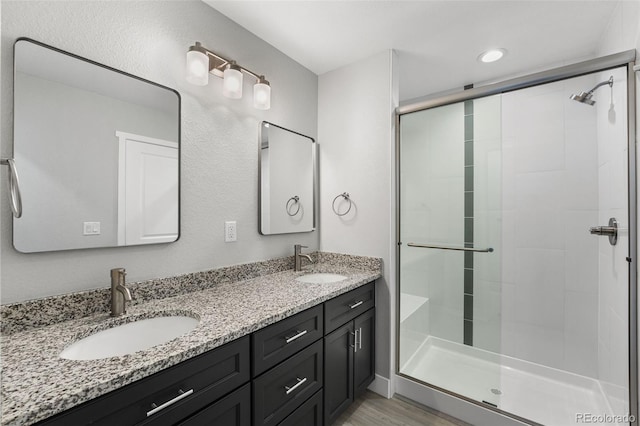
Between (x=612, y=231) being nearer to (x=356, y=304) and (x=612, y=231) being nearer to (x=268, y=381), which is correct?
(x=356, y=304)

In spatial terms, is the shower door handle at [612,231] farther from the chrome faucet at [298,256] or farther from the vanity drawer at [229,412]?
the vanity drawer at [229,412]

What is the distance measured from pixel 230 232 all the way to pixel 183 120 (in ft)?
2.20

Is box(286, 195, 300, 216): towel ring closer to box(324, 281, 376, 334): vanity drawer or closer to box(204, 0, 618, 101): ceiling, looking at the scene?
box(324, 281, 376, 334): vanity drawer

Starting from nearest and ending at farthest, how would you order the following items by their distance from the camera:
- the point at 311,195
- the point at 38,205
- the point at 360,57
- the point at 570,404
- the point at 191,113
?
the point at 38,205
the point at 191,113
the point at 570,404
the point at 360,57
the point at 311,195

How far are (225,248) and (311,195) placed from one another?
34.8 inches

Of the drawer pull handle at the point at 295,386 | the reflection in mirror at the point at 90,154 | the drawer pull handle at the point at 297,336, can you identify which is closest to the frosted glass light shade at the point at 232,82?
the reflection in mirror at the point at 90,154

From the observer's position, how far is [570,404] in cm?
185

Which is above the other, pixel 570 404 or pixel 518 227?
pixel 518 227

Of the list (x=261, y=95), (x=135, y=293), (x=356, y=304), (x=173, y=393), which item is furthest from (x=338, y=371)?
(x=261, y=95)

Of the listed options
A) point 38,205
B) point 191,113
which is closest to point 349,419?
point 38,205

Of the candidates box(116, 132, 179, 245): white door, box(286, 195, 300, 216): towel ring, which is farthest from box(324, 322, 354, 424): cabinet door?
box(116, 132, 179, 245): white door

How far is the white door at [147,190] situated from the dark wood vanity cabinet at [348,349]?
940mm

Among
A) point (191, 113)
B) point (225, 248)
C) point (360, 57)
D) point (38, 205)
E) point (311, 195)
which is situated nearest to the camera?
point (38, 205)

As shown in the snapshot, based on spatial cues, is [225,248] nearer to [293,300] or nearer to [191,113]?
[293,300]
